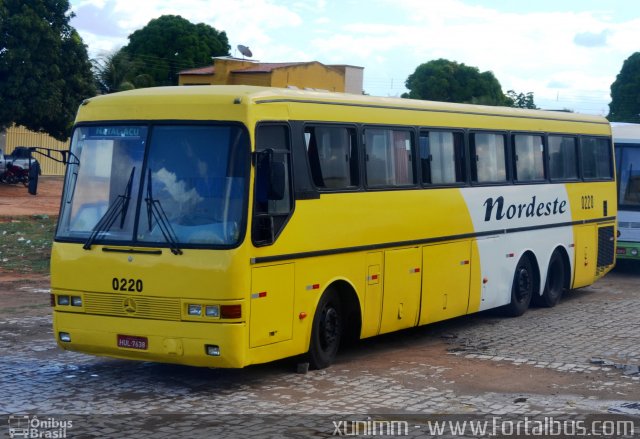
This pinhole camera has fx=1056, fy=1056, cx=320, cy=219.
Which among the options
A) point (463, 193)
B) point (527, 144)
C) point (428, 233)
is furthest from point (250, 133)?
point (527, 144)

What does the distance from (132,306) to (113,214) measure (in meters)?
0.94

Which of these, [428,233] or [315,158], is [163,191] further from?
[428,233]

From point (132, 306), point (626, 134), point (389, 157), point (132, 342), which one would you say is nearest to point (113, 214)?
point (132, 306)

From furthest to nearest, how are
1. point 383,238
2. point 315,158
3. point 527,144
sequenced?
point 527,144 → point 383,238 → point 315,158

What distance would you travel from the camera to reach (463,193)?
1452cm

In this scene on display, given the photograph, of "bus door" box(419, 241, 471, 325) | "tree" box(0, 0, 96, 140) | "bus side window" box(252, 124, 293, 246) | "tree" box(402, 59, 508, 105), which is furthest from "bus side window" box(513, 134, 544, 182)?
"tree" box(402, 59, 508, 105)

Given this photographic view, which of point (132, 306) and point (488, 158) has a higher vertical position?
point (488, 158)

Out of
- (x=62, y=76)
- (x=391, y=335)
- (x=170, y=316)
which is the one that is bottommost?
(x=391, y=335)

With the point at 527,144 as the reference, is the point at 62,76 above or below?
above

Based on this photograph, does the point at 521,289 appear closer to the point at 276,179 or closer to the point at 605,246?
the point at 605,246

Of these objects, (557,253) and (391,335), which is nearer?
(391,335)

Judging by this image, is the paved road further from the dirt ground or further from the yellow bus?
the dirt ground

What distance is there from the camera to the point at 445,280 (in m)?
14.0

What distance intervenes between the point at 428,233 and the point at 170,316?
455cm
